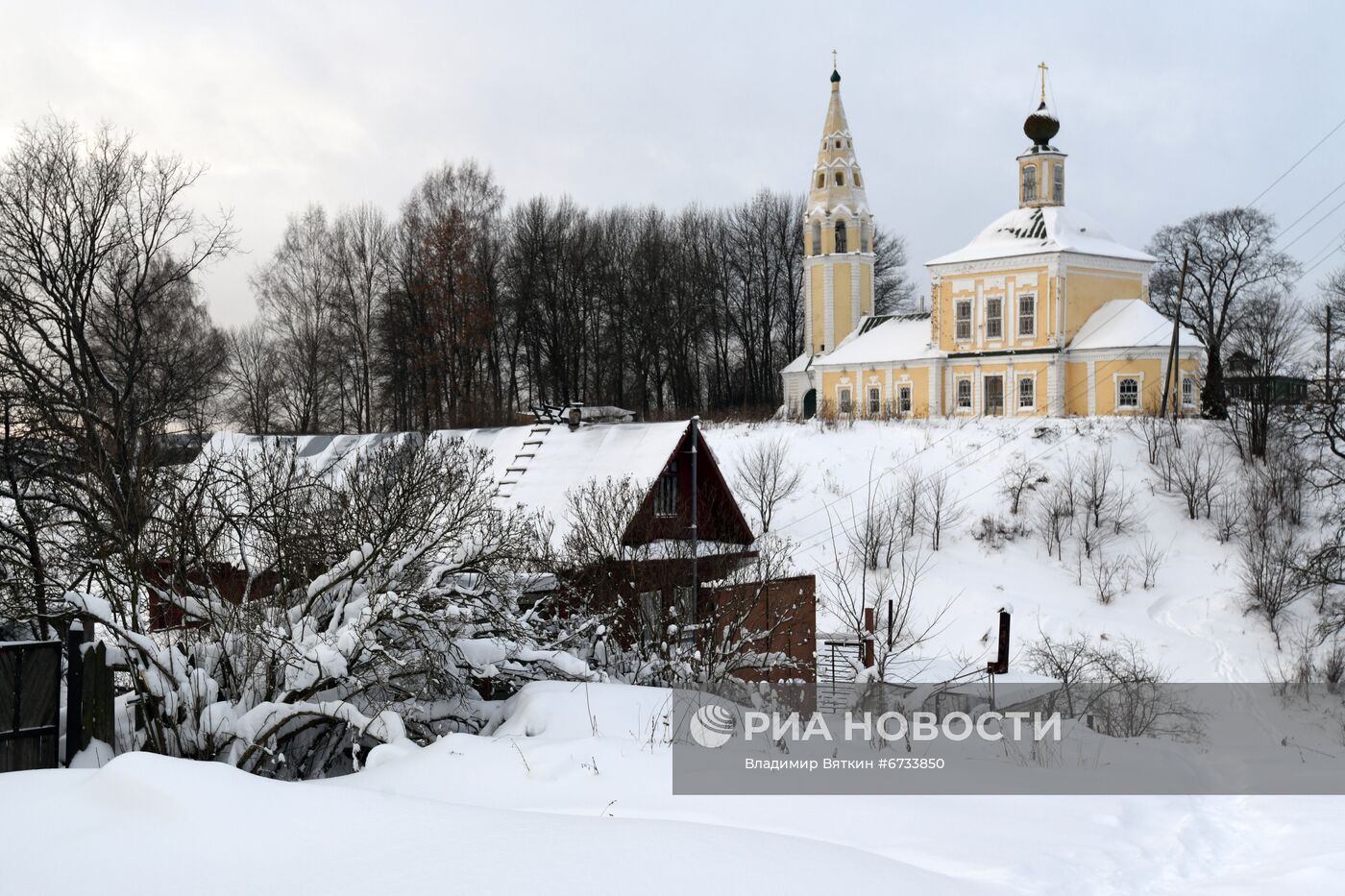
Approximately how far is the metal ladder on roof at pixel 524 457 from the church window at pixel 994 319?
20814 mm

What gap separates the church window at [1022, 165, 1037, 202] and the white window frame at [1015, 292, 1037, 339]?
Answer: 4694mm

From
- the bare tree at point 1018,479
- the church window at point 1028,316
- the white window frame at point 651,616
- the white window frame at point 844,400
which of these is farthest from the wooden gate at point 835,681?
the white window frame at point 844,400

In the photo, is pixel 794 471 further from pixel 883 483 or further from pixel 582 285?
pixel 582 285

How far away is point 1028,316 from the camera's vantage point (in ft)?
126

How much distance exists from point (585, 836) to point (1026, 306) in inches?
1396

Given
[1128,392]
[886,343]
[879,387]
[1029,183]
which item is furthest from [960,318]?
[1128,392]

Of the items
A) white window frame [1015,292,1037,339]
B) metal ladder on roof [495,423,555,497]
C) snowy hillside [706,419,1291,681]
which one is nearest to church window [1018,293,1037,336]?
white window frame [1015,292,1037,339]

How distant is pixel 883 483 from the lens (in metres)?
32.7

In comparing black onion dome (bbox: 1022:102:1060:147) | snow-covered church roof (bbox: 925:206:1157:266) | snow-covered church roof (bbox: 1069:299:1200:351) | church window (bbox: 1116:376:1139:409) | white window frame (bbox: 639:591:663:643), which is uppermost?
black onion dome (bbox: 1022:102:1060:147)

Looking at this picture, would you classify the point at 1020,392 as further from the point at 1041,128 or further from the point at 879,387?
the point at 1041,128

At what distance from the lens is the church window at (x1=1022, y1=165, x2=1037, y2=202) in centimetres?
4078

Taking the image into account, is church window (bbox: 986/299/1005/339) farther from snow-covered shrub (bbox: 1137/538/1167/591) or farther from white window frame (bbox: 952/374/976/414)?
snow-covered shrub (bbox: 1137/538/1167/591)

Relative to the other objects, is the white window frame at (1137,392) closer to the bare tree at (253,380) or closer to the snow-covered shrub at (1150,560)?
the snow-covered shrub at (1150,560)

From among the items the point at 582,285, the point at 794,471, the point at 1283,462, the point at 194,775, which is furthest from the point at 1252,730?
the point at 582,285
